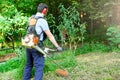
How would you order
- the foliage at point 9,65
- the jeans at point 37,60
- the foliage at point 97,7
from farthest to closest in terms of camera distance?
the foliage at point 97,7
the foliage at point 9,65
the jeans at point 37,60

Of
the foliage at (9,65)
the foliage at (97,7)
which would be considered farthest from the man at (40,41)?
the foliage at (97,7)

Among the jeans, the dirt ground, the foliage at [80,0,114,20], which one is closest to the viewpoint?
the jeans

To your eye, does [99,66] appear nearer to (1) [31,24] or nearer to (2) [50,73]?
(2) [50,73]

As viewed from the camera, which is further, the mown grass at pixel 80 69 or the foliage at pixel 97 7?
the foliage at pixel 97 7

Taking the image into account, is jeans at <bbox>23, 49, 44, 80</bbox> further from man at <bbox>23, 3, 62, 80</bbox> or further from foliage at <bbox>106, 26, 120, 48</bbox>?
foliage at <bbox>106, 26, 120, 48</bbox>

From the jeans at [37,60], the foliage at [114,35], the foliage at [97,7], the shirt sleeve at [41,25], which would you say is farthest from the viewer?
the foliage at [97,7]

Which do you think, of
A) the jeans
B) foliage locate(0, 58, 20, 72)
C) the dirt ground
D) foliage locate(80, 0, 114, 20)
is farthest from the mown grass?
foliage locate(80, 0, 114, 20)

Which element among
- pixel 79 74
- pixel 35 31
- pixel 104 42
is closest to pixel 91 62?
pixel 79 74

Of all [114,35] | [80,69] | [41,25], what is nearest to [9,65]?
[80,69]

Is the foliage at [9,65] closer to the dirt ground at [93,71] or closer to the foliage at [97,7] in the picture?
the dirt ground at [93,71]

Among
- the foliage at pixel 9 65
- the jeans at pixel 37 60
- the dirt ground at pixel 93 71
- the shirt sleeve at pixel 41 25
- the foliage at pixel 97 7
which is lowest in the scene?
the foliage at pixel 9 65

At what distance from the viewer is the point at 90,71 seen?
852cm

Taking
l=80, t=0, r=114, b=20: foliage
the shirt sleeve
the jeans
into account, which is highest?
l=80, t=0, r=114, b=20: foliage

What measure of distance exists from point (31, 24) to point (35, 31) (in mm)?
177
